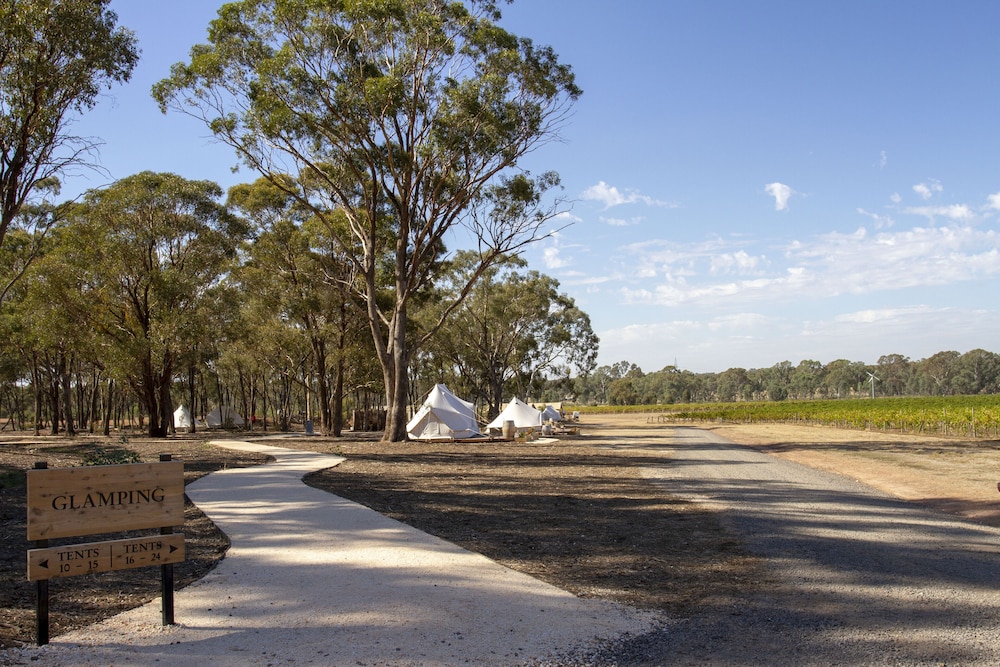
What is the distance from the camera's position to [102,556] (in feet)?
14.7

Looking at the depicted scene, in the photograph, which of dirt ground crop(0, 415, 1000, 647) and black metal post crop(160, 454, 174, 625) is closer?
black metal post crop(160, 454, 174, 625)

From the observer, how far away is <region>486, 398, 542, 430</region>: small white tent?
3472cm

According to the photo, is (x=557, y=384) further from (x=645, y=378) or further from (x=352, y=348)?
(x=645, y=378)

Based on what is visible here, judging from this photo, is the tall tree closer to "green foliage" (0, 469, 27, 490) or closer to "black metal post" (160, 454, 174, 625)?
"green foliage" (0, 469, 27, 490)

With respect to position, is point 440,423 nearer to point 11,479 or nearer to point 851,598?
point 11,479

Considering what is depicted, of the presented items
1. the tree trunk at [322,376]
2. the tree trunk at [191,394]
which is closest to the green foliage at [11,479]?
the tree trunk at [322,376]

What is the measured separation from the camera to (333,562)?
635 centimetres

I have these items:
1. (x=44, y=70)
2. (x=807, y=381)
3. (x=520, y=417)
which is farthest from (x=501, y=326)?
(x=807, y=381)

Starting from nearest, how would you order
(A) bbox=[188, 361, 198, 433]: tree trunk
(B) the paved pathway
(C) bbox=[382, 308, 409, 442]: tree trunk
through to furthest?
(B) the paved pathway
(C) bbox=[382, 308, 409, 442]: tree trunk
(A) bbox=[188, 361, 198, 433]: tree trunk

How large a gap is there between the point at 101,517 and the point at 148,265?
91.2 ft

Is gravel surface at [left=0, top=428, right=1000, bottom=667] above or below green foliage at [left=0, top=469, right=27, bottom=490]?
below

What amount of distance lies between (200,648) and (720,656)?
10.1 ft

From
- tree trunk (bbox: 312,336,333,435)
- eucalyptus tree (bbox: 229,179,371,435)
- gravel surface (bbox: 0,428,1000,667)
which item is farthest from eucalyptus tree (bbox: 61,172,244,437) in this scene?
gravel surface (bbox: 0,428,1000,667)

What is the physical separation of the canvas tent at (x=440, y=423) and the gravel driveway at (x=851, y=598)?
19.0m
